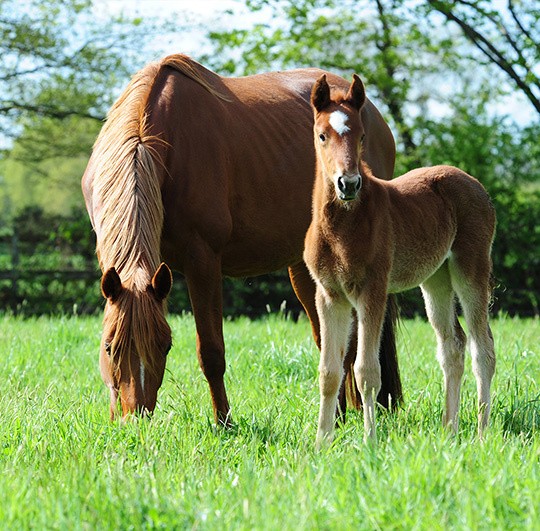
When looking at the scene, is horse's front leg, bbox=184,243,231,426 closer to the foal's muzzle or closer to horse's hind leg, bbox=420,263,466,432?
horse's hind leg, bbox=420,263,466,432

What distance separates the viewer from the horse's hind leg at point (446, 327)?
440 cm

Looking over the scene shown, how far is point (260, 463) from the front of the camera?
354 cm

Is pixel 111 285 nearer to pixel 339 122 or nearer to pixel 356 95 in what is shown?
pixel 339 122

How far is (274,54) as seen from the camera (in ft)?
53.7

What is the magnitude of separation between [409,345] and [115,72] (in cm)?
1151

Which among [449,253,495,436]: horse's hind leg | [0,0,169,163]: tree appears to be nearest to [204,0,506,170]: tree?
[0,0,169,163]: tree

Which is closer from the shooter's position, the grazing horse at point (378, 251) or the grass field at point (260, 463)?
the grass field at point (260, 463)

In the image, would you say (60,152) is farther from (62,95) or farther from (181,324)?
(181,324)

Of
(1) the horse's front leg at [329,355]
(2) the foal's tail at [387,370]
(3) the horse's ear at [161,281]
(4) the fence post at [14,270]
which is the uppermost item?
(3) the horse's ear at [161,281]

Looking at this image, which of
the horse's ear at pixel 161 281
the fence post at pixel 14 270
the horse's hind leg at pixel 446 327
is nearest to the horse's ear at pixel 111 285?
the horse's ear at pixel 161 281

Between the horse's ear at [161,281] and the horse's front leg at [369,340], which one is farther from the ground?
the horse's ear at [161,281]

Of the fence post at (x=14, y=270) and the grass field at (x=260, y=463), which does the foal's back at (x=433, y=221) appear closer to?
the grass field at (x=260, y=463)

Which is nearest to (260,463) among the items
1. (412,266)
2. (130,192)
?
(412,266)

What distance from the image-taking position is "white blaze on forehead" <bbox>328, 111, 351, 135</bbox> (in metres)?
3.56
